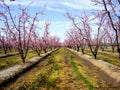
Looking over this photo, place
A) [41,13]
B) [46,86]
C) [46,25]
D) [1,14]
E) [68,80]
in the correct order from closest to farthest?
[46,86]
[68,80]
[1,14]
[41,13]
[46,25]

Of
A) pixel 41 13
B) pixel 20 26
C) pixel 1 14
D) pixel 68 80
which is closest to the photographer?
pixel 68 80

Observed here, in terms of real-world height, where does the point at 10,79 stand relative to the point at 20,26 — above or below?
below

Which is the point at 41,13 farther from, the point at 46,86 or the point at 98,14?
the point at 46,86

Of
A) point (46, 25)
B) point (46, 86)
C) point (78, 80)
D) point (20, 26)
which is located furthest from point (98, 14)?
point (46, 25)

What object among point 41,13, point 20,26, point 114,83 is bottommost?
point 114,83

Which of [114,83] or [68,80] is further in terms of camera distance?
[68,80]

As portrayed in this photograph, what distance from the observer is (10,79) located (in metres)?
17.3

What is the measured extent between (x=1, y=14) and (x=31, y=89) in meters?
17.8

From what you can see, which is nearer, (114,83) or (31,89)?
(31,89)

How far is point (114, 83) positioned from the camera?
15242mm

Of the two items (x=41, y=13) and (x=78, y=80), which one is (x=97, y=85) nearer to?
(x=78, y=80)

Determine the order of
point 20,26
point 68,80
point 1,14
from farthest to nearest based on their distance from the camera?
point 20,26, point 1,14, point 68,80

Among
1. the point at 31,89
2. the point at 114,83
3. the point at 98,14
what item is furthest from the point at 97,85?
the point at 98,14

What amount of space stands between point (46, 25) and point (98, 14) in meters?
37.0
